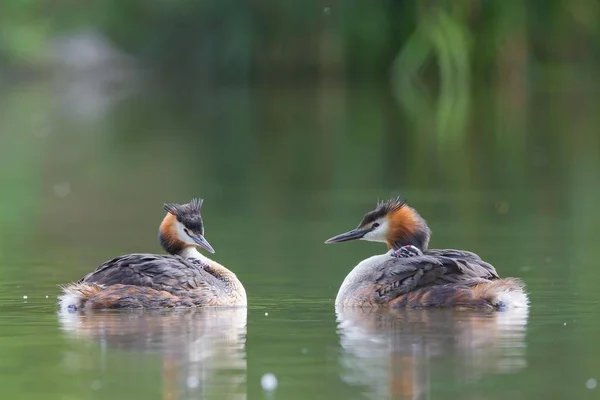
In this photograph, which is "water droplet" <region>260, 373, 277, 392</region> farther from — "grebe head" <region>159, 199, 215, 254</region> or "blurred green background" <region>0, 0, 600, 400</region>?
"grebe head" <region>159, 199, 215, 254</region>

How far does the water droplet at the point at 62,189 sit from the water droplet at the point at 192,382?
10248mm

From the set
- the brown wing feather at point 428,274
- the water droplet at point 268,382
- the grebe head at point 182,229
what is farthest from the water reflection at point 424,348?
the grebe head at point 182,229

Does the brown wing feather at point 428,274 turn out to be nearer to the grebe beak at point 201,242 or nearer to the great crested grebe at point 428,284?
the great crested grebe at point 428,284

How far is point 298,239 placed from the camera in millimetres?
12570

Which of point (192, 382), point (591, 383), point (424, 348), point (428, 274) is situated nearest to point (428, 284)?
point (428, 274)

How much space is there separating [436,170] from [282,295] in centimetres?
917

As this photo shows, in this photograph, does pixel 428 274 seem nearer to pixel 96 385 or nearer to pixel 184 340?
pixel 184 340

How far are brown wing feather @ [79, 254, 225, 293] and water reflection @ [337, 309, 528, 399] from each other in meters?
0.95

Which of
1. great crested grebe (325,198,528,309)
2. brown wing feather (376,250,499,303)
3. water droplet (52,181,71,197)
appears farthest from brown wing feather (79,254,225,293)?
water droplet (52,181,71,197)

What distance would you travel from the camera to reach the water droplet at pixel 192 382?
6.57m

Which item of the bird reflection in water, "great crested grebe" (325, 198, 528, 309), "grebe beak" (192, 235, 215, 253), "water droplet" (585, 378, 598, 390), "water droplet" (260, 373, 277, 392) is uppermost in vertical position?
"grebe beak" (192, 235, 215, 253)

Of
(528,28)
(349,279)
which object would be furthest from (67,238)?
(528,28)

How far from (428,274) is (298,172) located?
9.83 m

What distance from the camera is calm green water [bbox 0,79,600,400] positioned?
22.5 feet
